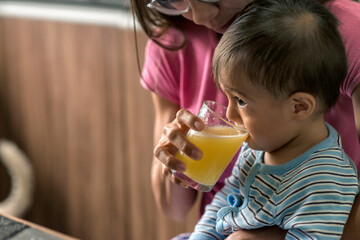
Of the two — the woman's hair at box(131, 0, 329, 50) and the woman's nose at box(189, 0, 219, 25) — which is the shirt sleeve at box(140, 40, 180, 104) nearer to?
the woman's hair at box(131, 0, 329, 50)

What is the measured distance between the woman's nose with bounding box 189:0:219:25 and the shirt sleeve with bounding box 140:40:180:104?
0.39 m

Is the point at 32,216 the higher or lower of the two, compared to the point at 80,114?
lower

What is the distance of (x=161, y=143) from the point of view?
1216 mm

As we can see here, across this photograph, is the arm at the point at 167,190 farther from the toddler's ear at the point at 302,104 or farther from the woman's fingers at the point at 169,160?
the toddler's ear at the point at 302,104

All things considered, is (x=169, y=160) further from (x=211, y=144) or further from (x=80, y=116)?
(x=80, y=116)

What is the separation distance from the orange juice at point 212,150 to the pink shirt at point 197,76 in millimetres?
309

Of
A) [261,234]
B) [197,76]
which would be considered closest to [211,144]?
[261,234]

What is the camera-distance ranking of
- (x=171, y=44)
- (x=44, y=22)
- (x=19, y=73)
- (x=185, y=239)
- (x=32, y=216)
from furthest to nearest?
(x=32, y=216)
(x=19, y=73)
(x=44, y=22)
(x=171, y=44)
(x=185, y=239)

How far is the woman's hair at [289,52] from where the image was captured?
3.14 feet

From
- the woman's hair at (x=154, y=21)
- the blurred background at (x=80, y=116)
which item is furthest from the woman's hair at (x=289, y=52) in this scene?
the blurred background at (x=80, y=116)

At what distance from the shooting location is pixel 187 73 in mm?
1587

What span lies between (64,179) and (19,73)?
665mm

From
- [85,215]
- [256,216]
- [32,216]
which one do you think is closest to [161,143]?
[256,216]

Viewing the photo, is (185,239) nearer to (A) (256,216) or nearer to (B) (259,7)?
(A) (256,216)
